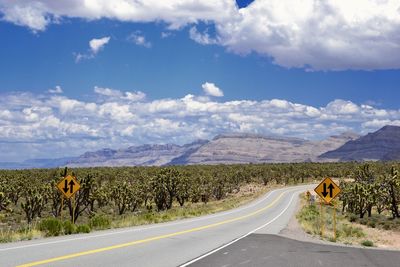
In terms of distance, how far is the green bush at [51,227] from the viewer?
21.9 meters

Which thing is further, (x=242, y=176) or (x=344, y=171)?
(x=344, y=171)

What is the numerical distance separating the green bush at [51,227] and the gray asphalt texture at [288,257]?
303 inches

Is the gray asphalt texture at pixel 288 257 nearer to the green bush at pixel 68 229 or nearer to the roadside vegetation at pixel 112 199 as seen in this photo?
the green bush at pixel 68 229

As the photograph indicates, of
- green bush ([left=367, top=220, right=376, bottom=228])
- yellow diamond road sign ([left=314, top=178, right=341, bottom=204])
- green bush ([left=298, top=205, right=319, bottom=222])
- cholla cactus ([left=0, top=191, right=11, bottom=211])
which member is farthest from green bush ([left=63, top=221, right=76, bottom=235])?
cholla cactus ([left=0, top=191, right=11, bottom=211])

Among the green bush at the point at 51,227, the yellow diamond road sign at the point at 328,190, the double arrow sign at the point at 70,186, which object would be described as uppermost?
the double arrow sign at the point at 70,186

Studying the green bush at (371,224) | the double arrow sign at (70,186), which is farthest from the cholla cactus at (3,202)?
the green bush at (371,224)

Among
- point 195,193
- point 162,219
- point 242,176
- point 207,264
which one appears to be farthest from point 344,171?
point 207,264

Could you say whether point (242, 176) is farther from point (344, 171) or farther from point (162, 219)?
point (162, 219)

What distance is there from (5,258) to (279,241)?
13.3 meters

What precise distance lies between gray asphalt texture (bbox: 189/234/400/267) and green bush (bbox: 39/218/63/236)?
7700mm

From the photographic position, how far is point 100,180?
103 meters

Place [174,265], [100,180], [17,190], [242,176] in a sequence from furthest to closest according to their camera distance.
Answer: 1. [242,176]
2. [100,180]
3. [17,190]
4. [174,265]

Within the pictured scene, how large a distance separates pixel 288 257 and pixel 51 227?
10736mm

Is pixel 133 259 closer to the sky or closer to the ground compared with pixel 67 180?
closer to the ground
